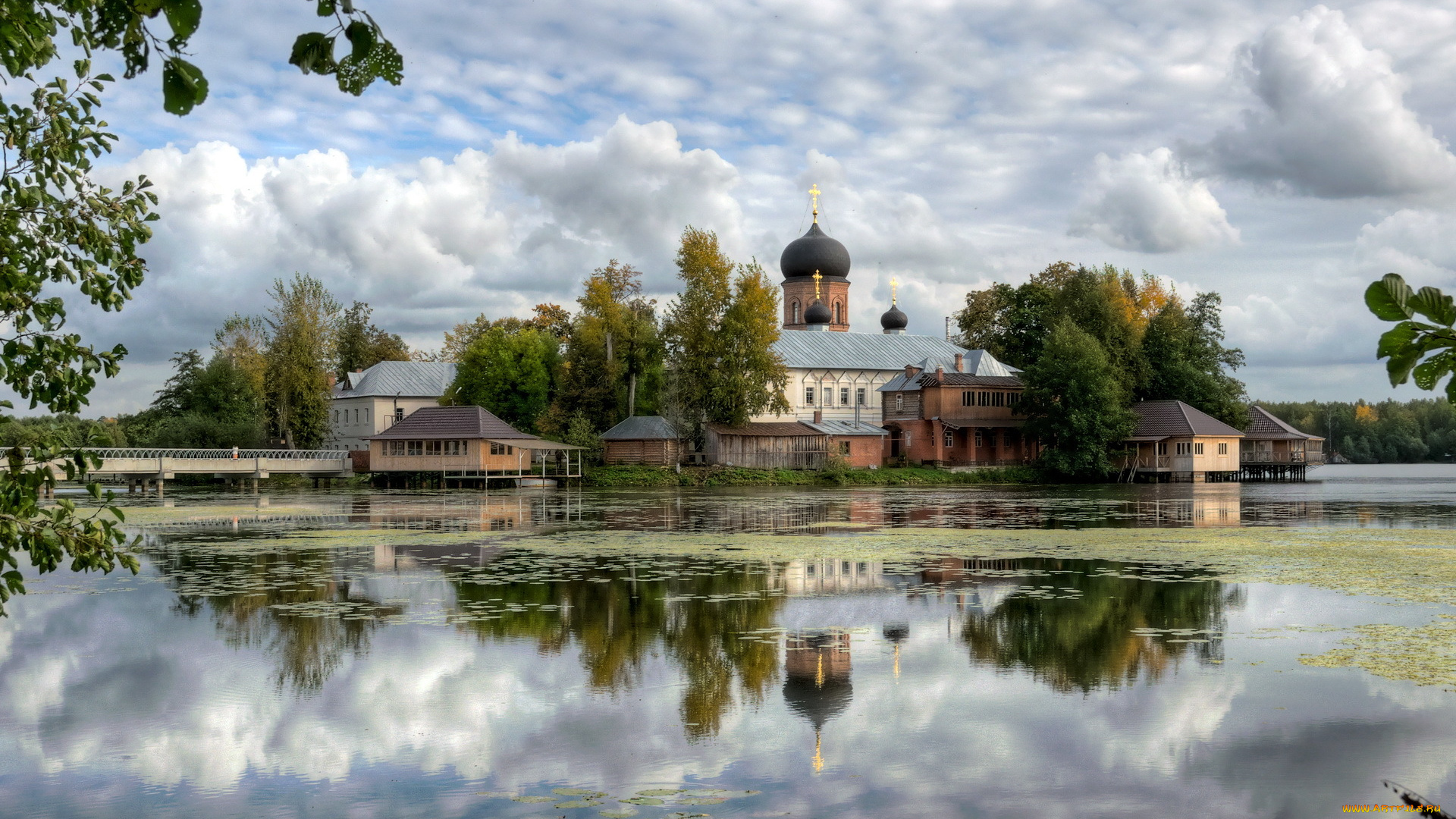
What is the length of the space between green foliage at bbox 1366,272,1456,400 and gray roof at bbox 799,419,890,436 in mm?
59751

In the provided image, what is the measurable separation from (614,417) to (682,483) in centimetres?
1061

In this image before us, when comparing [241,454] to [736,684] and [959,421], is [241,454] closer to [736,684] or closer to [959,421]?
[959,421]

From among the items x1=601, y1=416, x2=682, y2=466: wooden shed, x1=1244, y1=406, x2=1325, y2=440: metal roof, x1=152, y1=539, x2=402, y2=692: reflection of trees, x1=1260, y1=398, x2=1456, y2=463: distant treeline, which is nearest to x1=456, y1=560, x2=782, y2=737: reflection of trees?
x1=152, y1=539, x2=402, y2=692: reflection of trees

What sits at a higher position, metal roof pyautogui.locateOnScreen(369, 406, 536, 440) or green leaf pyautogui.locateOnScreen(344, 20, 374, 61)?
metal roof pyautogui.locateOnScreen(369, 406, 536, 440)

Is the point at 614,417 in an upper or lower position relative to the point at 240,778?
upper

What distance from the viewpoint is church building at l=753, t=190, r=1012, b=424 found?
71000 millimetres

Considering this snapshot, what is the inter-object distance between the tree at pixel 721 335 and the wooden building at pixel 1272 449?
31.7 meters

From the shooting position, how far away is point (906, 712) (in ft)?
28.0

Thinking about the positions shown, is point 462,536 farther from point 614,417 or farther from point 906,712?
point 614,417

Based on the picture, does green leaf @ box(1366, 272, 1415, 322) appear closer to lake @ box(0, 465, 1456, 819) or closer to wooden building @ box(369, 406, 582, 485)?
lake @ box(0, 465, 1456, 819)

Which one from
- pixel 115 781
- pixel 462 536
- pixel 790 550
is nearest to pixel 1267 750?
pixel 115 781

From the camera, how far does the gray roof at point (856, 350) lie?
72.2 metres

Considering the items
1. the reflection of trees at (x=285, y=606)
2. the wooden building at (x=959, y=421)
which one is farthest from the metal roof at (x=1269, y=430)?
the reflection of trees at (x=285, y=606)

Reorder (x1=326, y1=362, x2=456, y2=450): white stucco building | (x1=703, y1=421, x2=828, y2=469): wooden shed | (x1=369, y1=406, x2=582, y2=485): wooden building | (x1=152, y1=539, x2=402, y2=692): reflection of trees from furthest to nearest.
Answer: (x1=326, y1=362, x2=456, y2=450): white stucco building
(x1=703, y1=421, x2=828, y2=469): wooden shed
(x1=369, y1=406, x2=582, y2=485): wooden building
(x1=152, y1=539, x2=402, y2=692): reflection of trees
